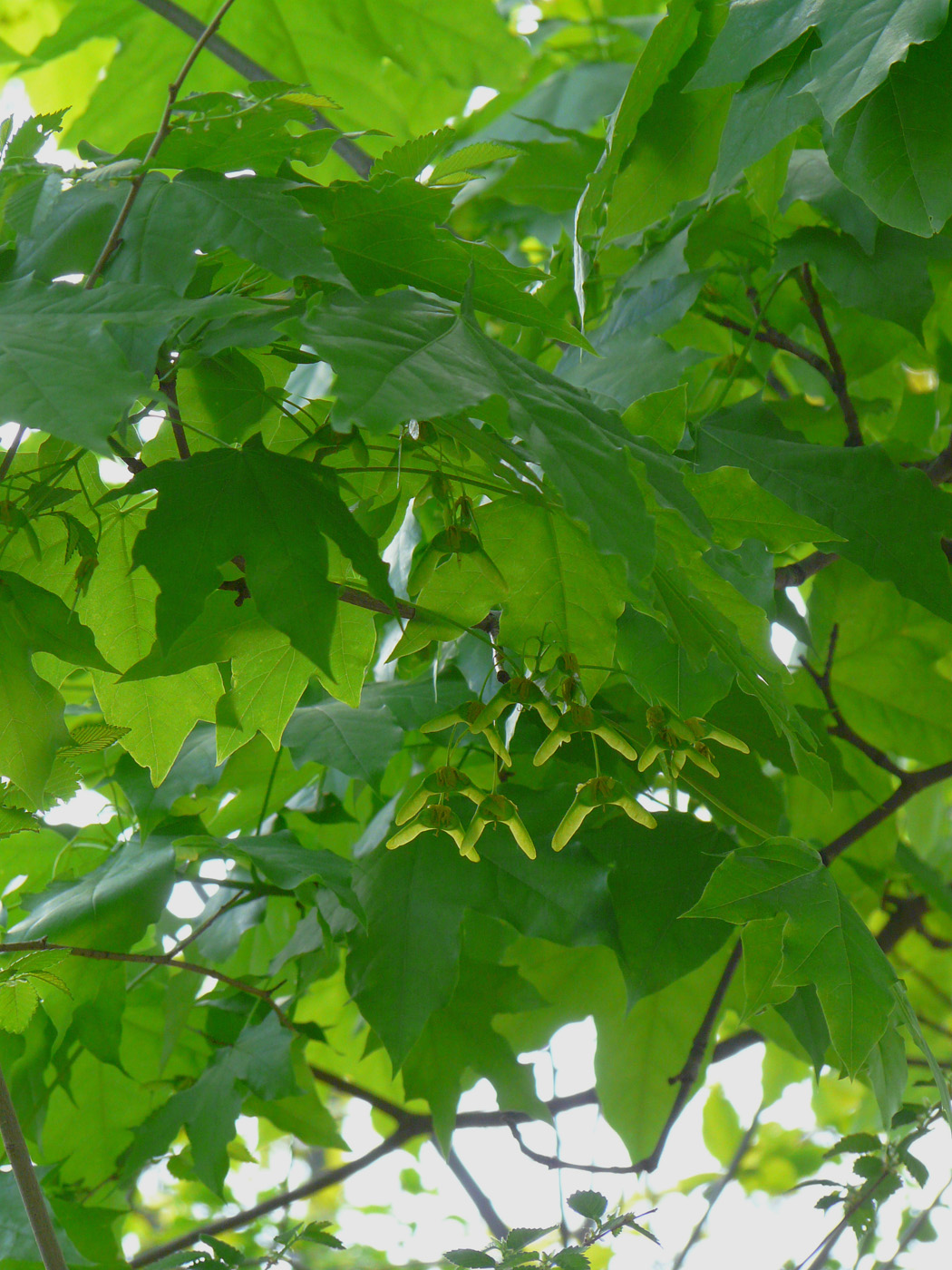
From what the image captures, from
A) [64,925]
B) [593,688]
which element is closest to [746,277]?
[593,688]

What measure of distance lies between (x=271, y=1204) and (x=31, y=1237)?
361 millimetres

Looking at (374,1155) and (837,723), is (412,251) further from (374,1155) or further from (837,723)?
(374,1155)

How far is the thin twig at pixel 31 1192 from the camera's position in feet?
1.57

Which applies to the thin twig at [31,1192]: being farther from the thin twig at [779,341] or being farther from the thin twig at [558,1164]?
the thin twig at [779,341]

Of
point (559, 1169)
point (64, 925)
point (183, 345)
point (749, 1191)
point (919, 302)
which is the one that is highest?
point (183, 345)

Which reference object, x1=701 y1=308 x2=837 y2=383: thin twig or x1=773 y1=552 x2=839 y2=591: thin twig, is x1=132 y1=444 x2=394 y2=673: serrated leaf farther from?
x1=701 y1=308 x2=837 y2=383: thin twig

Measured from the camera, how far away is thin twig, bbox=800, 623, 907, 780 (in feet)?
3.12

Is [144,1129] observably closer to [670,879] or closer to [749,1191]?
[670,879]

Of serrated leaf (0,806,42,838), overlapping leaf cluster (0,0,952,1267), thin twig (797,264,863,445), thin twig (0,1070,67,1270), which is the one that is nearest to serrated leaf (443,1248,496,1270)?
overlapping leaf cluster (0,0,952,1267)

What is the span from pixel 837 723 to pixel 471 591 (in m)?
0.54

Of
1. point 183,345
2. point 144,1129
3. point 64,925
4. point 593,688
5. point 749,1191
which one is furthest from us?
point 749,1191

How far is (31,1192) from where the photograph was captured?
0.48 meters

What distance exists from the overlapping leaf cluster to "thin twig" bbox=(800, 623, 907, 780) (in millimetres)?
10

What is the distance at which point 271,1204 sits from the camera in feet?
3.19
